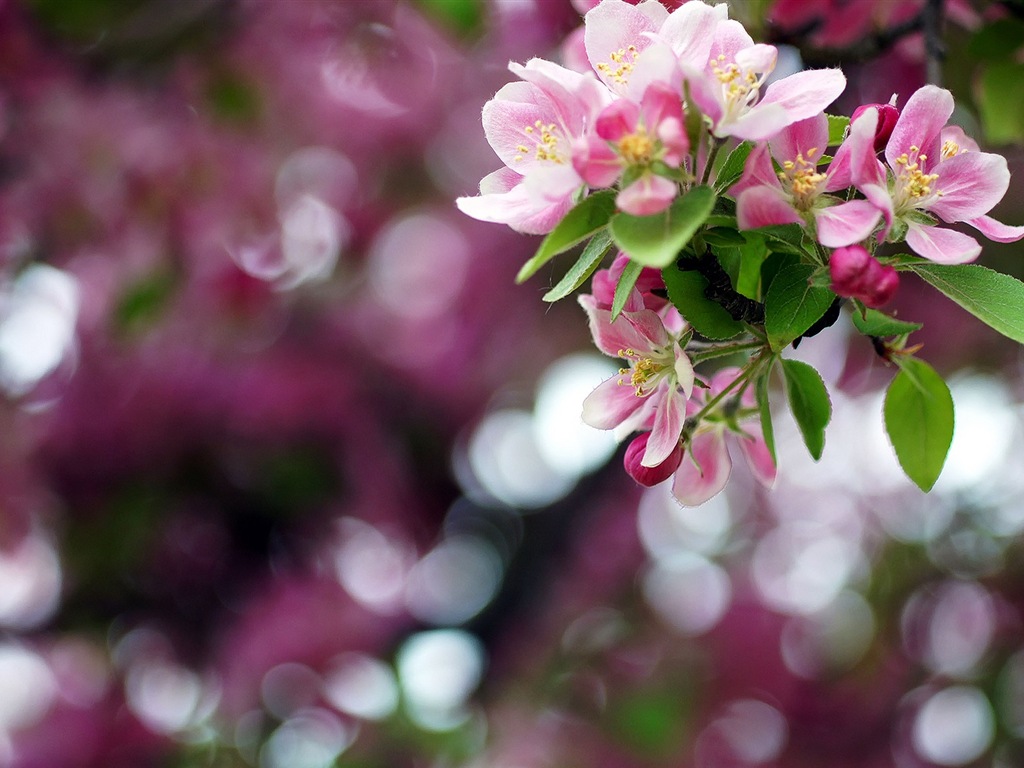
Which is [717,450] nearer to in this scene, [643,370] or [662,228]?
[643,370]

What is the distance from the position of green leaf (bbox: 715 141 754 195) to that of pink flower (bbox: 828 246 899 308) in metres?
0.08

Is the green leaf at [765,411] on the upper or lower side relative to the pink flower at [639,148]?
lower

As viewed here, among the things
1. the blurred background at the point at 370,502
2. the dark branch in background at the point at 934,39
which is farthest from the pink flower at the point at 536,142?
the blurred background at the point at 370,502

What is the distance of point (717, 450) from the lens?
0.68 metres

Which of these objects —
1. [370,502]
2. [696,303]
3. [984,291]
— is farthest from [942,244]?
[370,502]

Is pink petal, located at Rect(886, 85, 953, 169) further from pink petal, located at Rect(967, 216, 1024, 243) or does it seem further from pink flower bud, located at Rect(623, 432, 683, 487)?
pink flower bud, located at Rect(623, 432, 683, 487)

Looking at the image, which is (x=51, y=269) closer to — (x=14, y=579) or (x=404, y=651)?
(x=14, y=579)

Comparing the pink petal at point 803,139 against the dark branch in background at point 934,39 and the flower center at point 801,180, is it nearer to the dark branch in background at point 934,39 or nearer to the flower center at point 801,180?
the flower center at point 801,180

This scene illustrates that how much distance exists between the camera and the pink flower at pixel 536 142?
50cm

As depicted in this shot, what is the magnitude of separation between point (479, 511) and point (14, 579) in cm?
133

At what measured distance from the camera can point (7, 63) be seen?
181 centimetres

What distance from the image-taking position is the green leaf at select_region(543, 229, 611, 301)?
493mm

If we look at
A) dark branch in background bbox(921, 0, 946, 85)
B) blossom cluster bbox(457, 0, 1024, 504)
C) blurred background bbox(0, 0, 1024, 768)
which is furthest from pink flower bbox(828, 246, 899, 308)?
blurred background bbox(0, 0, 1024, 768)

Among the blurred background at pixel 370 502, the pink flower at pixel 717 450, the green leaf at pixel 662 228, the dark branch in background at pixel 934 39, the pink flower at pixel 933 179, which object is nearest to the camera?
the green leaf at pixel 662 228
